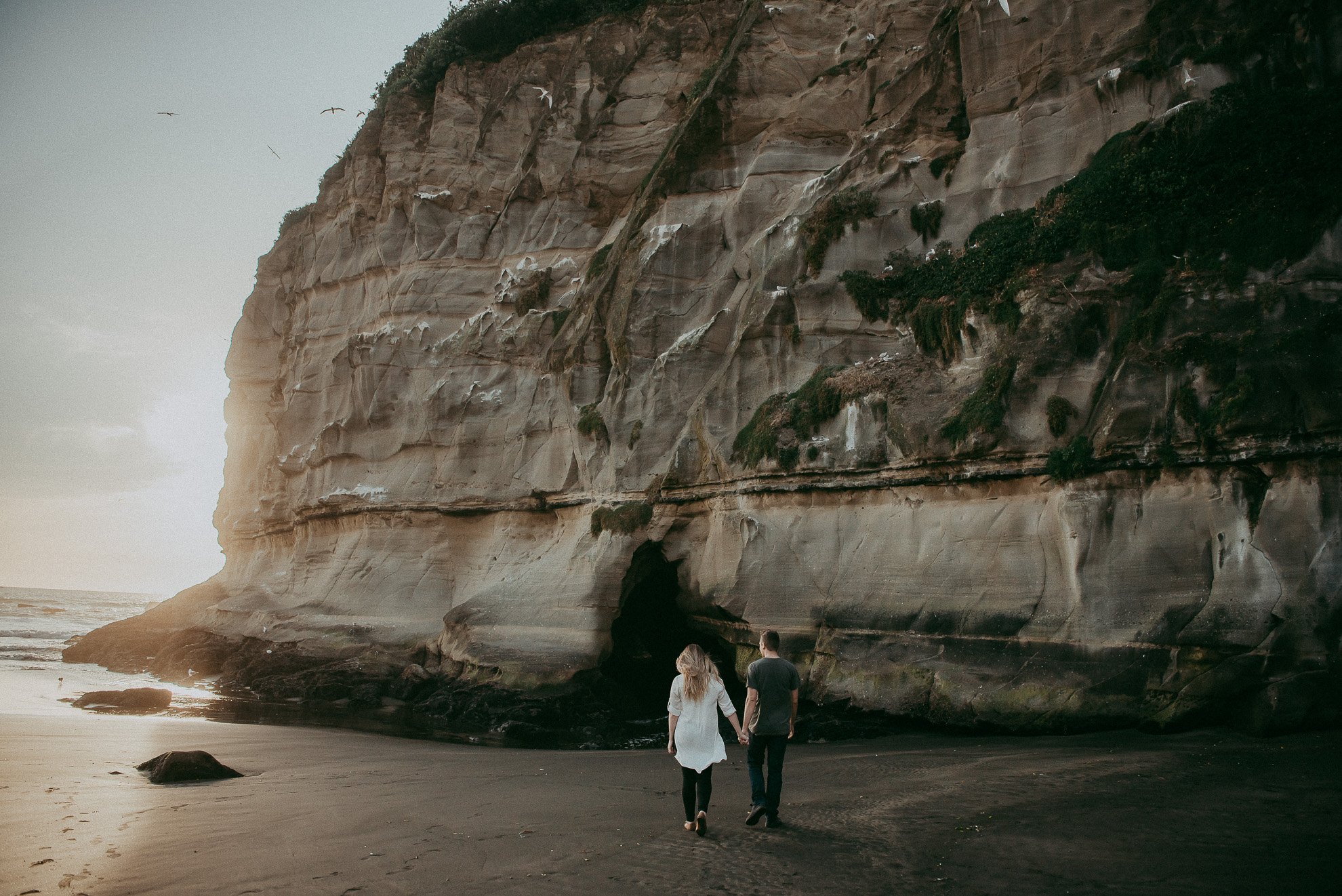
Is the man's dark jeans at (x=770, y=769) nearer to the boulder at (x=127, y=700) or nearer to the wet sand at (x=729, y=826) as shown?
the wet sand at (x=729, y=826)

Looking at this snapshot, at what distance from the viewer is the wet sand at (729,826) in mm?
5125

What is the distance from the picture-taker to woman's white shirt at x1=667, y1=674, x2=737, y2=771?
6.22m

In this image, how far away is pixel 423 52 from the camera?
103 ft

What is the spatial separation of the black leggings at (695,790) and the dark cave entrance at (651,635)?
10.7 meters

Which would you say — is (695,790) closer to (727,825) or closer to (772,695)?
(727,825)

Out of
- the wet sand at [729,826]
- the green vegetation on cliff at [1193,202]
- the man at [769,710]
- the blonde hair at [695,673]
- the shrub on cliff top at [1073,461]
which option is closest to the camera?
the wet sand at [729,826]

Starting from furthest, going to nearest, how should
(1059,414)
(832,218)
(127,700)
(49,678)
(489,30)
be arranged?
(489,30) → (49,678) → (832,218) → (127,700) → (1059,414)

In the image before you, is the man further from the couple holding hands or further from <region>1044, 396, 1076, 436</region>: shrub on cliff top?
<region>1044, 396, 1076, 436</region>: shrub on cliff top

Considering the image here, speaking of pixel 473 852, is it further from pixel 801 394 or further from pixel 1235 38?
pixel 1235 38

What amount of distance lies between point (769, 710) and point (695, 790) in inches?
33.9

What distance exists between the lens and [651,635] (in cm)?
1944

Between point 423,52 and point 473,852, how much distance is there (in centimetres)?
3253

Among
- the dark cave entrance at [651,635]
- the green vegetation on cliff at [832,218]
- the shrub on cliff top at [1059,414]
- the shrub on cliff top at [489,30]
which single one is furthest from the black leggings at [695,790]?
the shrub on cliff top at [489,30]

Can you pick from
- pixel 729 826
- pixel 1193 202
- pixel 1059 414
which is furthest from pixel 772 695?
pixel 1193 202
